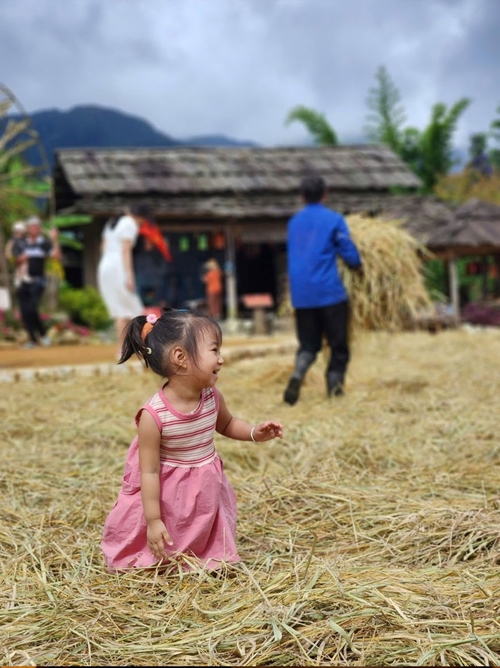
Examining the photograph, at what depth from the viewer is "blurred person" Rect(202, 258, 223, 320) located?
737 inches

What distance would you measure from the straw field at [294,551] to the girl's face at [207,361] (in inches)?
24.3

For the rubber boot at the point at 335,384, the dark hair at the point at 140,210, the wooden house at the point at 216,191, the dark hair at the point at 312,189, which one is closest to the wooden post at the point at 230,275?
the wooden house at the point at 216,191

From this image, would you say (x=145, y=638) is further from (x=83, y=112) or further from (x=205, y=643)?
(x=83, y=112)

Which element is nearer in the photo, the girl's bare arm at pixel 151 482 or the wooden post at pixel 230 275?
the girl's bare arm at pixel 151 482

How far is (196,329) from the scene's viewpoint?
281 cm

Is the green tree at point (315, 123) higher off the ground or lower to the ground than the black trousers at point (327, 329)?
higher

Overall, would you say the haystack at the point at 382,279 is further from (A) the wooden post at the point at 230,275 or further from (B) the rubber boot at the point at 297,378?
(A) the wooden post at the point at 230,275

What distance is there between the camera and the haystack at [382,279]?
693 cm

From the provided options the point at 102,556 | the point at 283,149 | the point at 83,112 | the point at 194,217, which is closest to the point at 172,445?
the point at 102,556

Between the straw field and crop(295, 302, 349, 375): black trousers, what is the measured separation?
643mm

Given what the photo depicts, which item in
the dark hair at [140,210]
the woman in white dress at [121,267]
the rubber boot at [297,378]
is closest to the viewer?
the rubber boot at [297,378]

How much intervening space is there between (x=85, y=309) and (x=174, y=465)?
1384 cm

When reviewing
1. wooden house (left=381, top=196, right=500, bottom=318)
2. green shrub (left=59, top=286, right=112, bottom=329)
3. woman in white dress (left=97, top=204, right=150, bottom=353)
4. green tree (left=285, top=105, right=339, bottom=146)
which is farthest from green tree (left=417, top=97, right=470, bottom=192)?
woman in white dress (left=97, top=204, right=150, bottom=353)

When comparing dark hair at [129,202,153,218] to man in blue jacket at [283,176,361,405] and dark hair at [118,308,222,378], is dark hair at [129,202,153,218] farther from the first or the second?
Answer: dark hair at [118,308,222,378]
